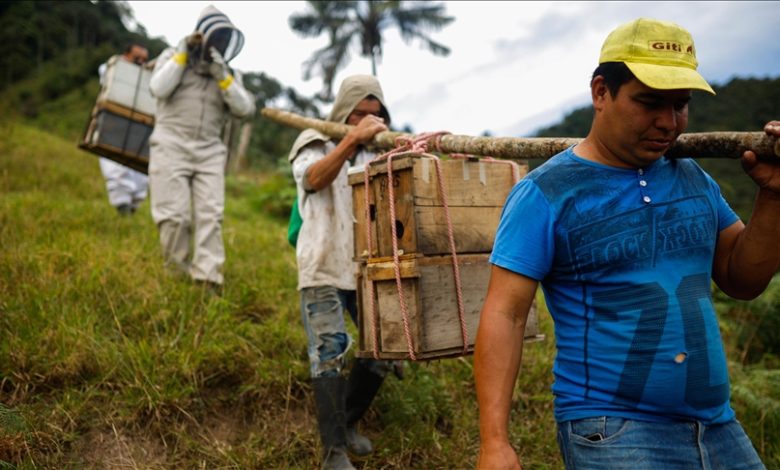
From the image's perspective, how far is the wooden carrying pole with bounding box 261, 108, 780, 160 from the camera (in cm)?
195

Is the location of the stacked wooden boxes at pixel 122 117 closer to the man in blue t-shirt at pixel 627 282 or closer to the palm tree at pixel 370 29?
the man in blue t-shirt at pixel 627 282

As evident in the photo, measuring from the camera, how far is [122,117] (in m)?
6.43

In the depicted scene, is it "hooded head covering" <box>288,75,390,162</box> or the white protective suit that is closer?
"hooded head covering" <box>288,75,390,162</box>

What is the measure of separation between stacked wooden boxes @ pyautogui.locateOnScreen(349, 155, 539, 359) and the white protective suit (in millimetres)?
2948

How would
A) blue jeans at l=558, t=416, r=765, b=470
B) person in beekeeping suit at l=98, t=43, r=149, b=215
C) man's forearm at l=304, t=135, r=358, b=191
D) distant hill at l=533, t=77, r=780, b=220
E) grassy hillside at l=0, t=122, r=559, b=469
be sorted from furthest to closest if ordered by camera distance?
distant hill at l=533, t=77, r=780, b=220 < person in beekeeping suit at l=98, t=43, r=149, b=215 < grassy hillside at l=0, t=122, r=559, b=469 < man's forearm at l=304, t=135, r=358, b=191 < blue jeans at l=558, t=416, r=765, b=470

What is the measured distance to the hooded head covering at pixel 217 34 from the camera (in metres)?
5.35

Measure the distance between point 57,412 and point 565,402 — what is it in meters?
2.93

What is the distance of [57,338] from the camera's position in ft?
13.2

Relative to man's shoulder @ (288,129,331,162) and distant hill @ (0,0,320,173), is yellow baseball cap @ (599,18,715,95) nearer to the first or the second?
man's shoulder @ (288,129,331,162)

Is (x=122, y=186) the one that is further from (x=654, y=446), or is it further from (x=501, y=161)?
(x=654, y=446)

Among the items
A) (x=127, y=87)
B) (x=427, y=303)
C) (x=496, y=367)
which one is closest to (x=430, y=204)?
(x=427, y=303)

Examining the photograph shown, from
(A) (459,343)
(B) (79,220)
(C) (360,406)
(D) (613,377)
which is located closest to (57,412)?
(C) (360,406)

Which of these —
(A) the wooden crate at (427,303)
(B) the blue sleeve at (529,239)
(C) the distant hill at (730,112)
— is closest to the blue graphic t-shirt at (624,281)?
(B) the blue sleeve at (529,239)

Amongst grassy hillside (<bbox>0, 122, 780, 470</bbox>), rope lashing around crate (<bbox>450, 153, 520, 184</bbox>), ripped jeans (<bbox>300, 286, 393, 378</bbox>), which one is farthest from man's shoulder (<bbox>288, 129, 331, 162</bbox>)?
grassy hillside (<bbox>0, 122, 780, 470</bbox>)
